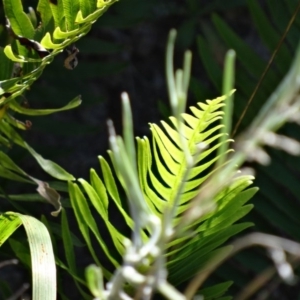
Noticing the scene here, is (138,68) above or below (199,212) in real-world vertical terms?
above

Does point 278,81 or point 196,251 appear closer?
point 196,251

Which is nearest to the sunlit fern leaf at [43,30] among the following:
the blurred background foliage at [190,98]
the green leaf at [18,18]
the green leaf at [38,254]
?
the green leaf at [18,18]

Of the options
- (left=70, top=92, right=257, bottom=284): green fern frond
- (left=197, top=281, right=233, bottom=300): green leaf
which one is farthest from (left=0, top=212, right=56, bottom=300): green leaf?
(left=197, top=281, right=233, bottom=300): green leaf

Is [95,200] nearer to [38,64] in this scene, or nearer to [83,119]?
[38,64]

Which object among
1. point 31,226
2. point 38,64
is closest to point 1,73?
point 38,64

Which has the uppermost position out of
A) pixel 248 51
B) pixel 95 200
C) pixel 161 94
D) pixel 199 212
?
pixel 161 94

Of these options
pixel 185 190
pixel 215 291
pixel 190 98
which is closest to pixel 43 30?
pixel 185 190

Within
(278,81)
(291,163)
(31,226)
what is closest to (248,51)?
(278,81)

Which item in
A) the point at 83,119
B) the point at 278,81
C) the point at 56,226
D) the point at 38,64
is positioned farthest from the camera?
the point at 83,119

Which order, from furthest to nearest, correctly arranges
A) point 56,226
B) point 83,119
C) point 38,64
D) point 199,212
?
point 83,119 → point 56,226 → point 38,64 → point 199,212
